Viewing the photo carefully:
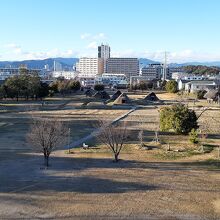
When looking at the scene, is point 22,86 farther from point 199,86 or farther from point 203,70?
point 203,70

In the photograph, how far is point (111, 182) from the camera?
17.5 metres

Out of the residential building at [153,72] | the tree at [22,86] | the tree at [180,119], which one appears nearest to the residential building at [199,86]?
the tree at [22,86]

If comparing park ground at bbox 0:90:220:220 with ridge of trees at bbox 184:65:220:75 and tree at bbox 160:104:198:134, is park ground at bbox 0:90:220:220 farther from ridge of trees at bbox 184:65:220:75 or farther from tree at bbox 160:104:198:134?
ridge of trees at bbox 184:65:220:75

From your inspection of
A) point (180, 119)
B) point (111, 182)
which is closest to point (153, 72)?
point (180, 119)

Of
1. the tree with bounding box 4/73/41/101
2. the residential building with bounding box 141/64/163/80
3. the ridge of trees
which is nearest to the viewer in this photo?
the tree with bounding box 4/73/41/101

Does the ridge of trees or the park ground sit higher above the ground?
the ridge of trees

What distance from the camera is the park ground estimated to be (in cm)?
1408

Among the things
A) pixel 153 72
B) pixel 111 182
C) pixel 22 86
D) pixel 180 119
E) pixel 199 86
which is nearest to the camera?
pixel 111 182

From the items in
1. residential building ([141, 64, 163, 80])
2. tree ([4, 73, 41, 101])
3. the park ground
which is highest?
residential building ([141, 64, 163, 80])

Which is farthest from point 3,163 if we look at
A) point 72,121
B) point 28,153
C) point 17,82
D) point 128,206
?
point 17,82

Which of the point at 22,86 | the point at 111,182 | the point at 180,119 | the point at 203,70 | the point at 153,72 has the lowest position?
the point at 111,182

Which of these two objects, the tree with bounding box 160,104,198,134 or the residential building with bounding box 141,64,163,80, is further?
the residential building with bounding box 141,64,163,80

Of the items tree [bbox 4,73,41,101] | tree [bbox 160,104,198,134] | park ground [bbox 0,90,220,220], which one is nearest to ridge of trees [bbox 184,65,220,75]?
tree [bbox 4,73,41,101]

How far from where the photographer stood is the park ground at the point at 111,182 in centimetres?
1408
